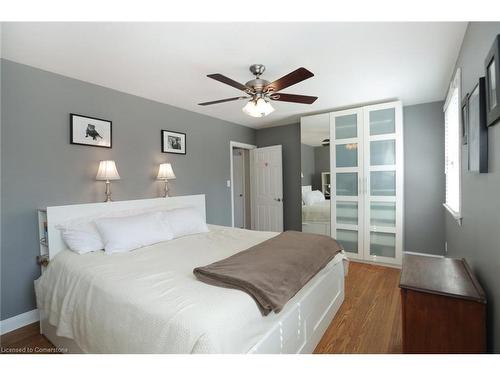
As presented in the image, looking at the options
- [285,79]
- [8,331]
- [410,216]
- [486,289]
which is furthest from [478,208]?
[8,331]

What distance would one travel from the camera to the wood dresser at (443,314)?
1.26m

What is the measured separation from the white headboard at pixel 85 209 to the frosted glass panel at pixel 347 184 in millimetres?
2427

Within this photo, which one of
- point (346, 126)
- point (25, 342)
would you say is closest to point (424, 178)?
point (346, 126)

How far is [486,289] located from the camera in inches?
53.0

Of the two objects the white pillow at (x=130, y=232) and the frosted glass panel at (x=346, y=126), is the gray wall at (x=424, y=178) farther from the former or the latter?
the white pillow at (x=130, y=232)

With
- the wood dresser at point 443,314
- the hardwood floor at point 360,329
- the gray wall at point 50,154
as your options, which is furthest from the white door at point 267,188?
the wood dresser at point 443,314

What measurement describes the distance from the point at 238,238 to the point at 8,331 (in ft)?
7.22

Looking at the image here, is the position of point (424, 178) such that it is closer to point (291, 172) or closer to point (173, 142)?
point (291, 172)

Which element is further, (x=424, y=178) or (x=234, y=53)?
(x=424, y=178)

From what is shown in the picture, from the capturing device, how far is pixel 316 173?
410 centimetres

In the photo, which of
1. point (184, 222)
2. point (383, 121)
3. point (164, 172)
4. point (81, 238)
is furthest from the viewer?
point (383, 121)

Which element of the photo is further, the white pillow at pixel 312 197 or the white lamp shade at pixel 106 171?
the white pillow at pixel 312 197

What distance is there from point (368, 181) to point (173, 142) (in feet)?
9.73
